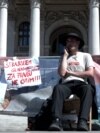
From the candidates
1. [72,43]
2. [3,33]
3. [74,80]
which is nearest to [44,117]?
[74,80]

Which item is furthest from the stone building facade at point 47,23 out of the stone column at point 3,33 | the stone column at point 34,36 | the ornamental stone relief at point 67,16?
the stone column at point 34,36

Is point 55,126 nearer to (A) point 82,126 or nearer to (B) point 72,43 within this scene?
(A) point 82,126

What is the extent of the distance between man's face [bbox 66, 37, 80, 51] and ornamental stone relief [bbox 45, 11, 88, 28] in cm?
2865

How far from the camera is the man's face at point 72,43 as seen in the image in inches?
240

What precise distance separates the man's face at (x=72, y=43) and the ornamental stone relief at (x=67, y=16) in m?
28.7

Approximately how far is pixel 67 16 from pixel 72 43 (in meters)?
28.8

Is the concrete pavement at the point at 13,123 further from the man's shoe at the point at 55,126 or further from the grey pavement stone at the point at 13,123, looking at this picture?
the man's shoe at the point at 55,126

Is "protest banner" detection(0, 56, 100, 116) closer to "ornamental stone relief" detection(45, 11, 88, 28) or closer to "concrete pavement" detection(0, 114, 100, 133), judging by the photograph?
"concrete pavement" detection(0, 114, 100, 133)

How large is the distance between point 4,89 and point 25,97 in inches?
13.7

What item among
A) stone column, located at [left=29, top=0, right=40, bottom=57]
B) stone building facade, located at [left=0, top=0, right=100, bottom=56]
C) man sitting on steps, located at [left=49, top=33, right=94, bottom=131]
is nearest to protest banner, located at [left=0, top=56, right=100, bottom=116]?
man sitting on steps, located at [left=49, top=33, right=94, bottom=131]

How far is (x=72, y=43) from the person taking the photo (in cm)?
610

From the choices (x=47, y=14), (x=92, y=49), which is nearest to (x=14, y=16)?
(x=47, y=14)

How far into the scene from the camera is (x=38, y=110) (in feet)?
21.9

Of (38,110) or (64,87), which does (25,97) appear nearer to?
(38,110)
